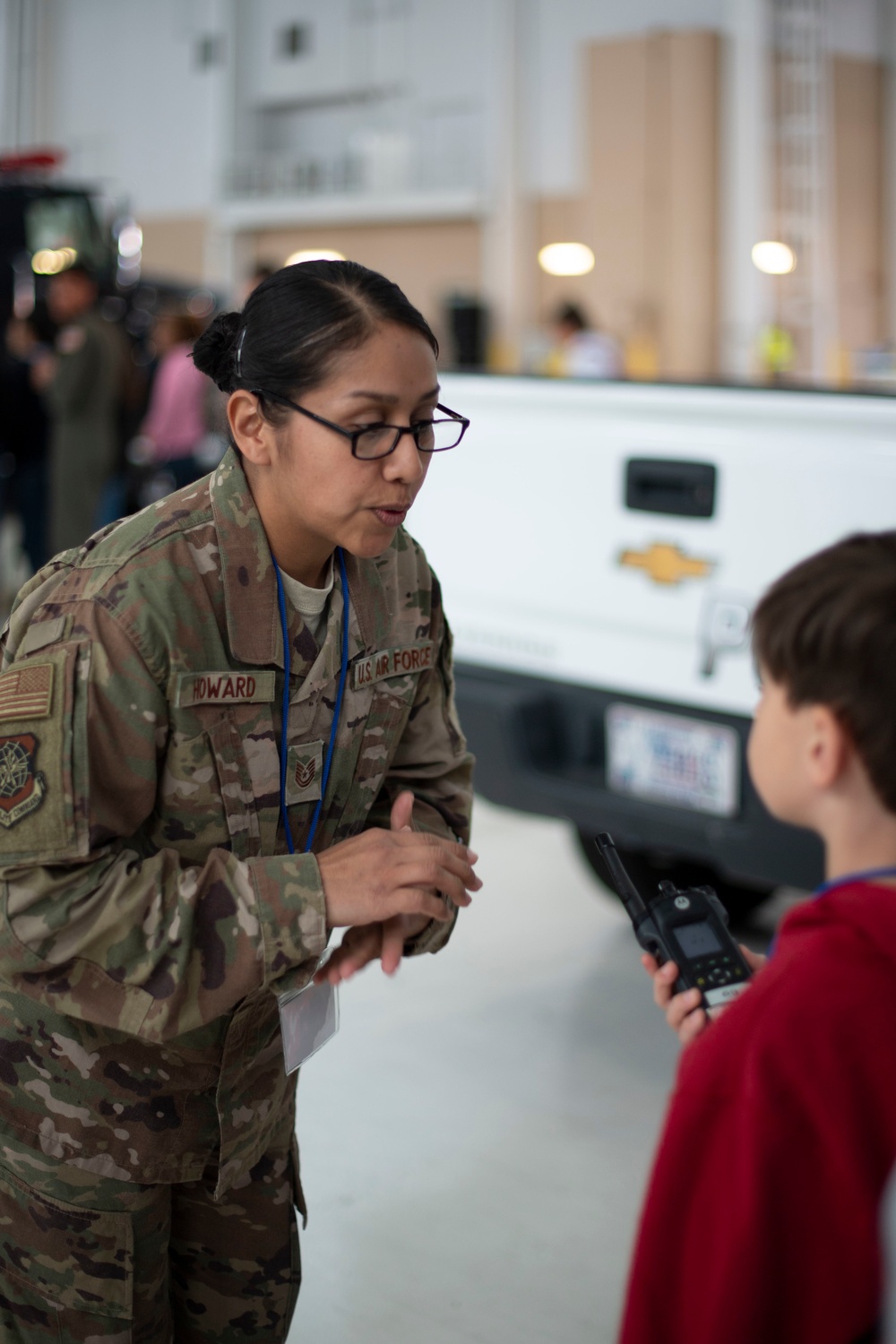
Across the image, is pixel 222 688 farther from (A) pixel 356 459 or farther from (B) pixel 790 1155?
(B) pixel 790 1155

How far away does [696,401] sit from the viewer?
2.99 meters

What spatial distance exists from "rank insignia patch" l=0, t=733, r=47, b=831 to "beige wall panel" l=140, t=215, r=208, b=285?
1731cm

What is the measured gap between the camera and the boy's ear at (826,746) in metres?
1.08

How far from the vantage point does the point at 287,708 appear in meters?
1.54

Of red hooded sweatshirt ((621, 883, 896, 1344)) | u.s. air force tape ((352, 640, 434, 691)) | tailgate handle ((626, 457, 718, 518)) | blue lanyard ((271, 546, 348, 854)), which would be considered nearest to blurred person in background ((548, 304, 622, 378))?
tailgate handle ((626, 457, 718, 518))

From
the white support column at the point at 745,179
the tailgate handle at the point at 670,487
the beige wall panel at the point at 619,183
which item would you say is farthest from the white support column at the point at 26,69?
the tailgate handle at the point at 670,487

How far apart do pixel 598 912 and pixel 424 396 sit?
2850mm

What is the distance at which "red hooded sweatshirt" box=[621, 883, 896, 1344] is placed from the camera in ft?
3.27

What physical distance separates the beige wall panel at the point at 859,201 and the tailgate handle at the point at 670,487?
10.7 meters

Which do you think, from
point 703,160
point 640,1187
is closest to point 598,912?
point 640,1187

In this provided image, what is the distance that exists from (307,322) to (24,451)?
698cm

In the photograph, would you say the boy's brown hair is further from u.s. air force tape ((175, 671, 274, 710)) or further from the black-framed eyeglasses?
u.s. air force tape ((175, 671, 274, 710))

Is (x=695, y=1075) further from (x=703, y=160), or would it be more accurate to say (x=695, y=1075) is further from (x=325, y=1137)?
(x=703, y=160)

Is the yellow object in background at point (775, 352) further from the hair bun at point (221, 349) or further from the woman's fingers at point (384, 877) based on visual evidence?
the woman's fingers at point (384, 877)
